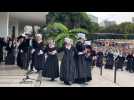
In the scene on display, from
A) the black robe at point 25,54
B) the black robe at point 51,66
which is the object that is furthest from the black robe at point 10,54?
the black robe at point 51,66

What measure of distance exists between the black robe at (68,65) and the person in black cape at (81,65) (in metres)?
0.11

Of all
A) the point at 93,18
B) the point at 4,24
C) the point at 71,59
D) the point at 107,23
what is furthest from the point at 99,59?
the point at 4,24

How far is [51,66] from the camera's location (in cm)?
1130

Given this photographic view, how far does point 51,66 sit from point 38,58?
0.56 meters

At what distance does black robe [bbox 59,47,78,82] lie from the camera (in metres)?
10.9

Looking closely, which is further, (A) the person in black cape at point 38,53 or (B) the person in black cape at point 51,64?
(A) the person in black cape at point 38,53

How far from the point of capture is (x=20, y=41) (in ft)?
40.2

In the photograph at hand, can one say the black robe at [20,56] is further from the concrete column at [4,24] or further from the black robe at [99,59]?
the black robe at [99,59]

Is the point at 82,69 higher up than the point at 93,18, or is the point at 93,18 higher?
the point at 93,18

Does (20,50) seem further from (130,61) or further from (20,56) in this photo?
(130,61)

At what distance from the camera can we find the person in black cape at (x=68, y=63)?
10.8 m
